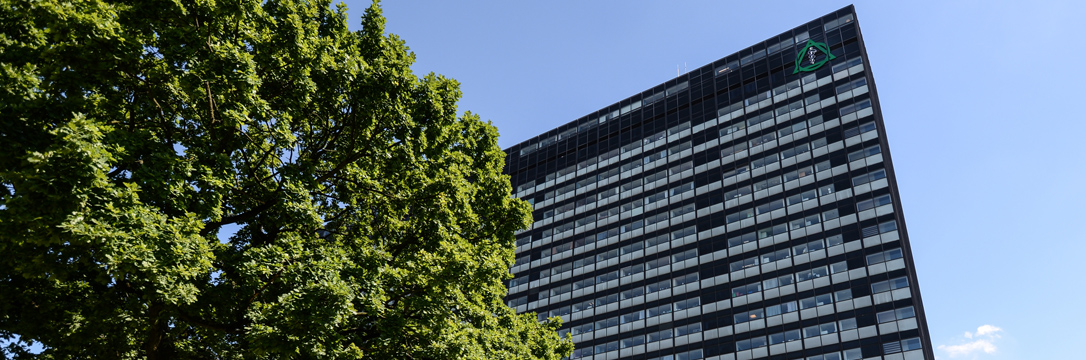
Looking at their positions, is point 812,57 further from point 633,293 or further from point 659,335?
point 659,335

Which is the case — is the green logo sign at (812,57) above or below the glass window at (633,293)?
above

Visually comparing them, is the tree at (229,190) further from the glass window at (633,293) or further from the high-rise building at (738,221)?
the glass window at (633,293)

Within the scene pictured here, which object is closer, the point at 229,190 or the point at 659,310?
the point at 229,190

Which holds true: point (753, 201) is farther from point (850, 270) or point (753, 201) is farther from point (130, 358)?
point (130, 358)

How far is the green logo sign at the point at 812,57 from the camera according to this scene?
72.9 m

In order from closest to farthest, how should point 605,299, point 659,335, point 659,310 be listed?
point 659,335 < point 659,310 < point 605,299

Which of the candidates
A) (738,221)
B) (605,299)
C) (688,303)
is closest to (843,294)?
(738,221)

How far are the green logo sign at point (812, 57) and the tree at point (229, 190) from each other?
2563 inches

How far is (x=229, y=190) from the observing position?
12.4 m

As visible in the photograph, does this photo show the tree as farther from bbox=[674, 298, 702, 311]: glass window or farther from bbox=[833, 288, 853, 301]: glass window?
bbox=[674, 298, 702, 311]: glass window

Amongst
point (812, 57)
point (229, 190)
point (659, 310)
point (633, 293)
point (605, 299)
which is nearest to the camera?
point (229, 190)

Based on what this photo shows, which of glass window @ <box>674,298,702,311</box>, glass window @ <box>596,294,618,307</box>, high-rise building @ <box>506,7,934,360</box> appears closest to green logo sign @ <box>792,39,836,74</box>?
high-rise building @ <box>506,7,934,360</box>

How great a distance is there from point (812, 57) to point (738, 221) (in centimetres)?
2072

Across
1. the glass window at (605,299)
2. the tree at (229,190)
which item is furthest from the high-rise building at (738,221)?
the tree at (229,190)
